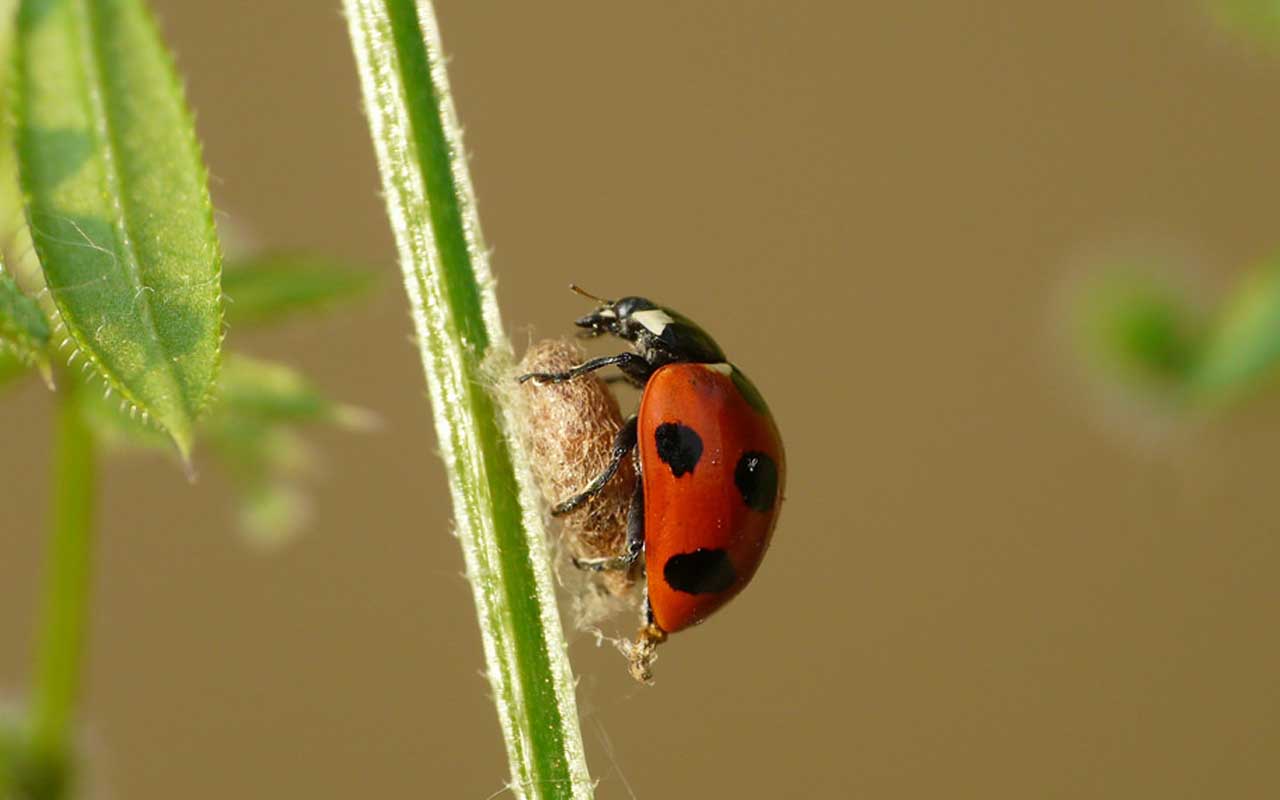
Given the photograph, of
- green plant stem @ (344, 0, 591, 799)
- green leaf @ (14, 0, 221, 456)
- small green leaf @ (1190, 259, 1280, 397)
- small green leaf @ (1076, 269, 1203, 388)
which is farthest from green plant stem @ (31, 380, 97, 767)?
small green leaf @ (1076, 269, 1203, 388)

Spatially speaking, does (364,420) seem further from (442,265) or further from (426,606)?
(426,606)

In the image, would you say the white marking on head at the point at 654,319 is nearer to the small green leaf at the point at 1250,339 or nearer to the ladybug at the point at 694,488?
the ladybug at the point at 694,488

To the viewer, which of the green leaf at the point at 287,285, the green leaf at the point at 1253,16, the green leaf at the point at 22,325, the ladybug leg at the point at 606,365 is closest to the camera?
the green leaf at the point at 22,325

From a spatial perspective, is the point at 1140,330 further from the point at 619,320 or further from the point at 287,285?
the point at 287,285

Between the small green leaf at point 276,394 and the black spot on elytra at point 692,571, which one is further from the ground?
the small green leaf at point 276,394

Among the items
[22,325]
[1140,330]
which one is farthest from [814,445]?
[22,325]

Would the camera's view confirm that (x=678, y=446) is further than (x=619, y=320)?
No

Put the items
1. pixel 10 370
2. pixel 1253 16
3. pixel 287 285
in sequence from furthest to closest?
pixel 1253 16 → pixel 287 285 → pixel 10 370

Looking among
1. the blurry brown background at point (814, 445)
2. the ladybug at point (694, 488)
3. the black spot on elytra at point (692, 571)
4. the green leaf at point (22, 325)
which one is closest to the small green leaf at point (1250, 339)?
the ladybug at point (694, 488)
